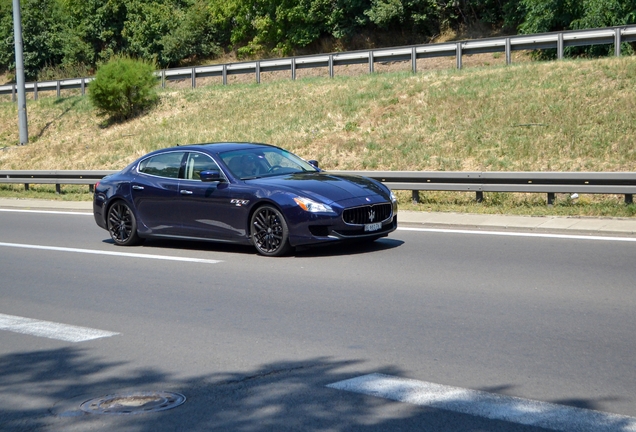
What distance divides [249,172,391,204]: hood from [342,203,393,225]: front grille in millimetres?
159

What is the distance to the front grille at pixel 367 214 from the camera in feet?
35.6

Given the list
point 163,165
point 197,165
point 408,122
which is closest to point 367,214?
point 197,165

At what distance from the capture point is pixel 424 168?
2139 centimetres

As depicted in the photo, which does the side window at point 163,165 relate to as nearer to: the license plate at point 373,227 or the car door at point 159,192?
the car door at point 159,192

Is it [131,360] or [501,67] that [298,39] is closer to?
[501,67]

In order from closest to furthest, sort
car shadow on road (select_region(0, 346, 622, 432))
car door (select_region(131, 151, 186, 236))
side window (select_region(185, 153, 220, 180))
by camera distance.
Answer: car shadow on road (select_region(0, 346, 622, 432)), side window (select_region(185, 153, 220, 180)), car door (select_region(131, 151, 186, 236))

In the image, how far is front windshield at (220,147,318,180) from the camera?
11.9 m

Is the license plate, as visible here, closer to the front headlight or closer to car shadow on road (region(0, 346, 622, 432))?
the front headlight

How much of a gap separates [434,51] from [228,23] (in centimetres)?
3191

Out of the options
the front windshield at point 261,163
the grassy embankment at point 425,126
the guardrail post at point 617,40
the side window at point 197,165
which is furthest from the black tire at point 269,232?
the guardrail post at point 617,40

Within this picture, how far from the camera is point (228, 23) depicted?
57312 mm

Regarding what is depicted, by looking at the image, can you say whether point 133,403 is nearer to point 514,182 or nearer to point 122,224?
point 122,224

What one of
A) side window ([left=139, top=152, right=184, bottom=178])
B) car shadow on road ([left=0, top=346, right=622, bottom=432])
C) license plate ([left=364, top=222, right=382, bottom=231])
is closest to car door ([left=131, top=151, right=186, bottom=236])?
side window ([left=139, top=152, right=184, bottom=178])

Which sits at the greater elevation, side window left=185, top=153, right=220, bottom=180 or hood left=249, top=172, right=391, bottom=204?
side window left=185, top=153, right=220, bottom=180
